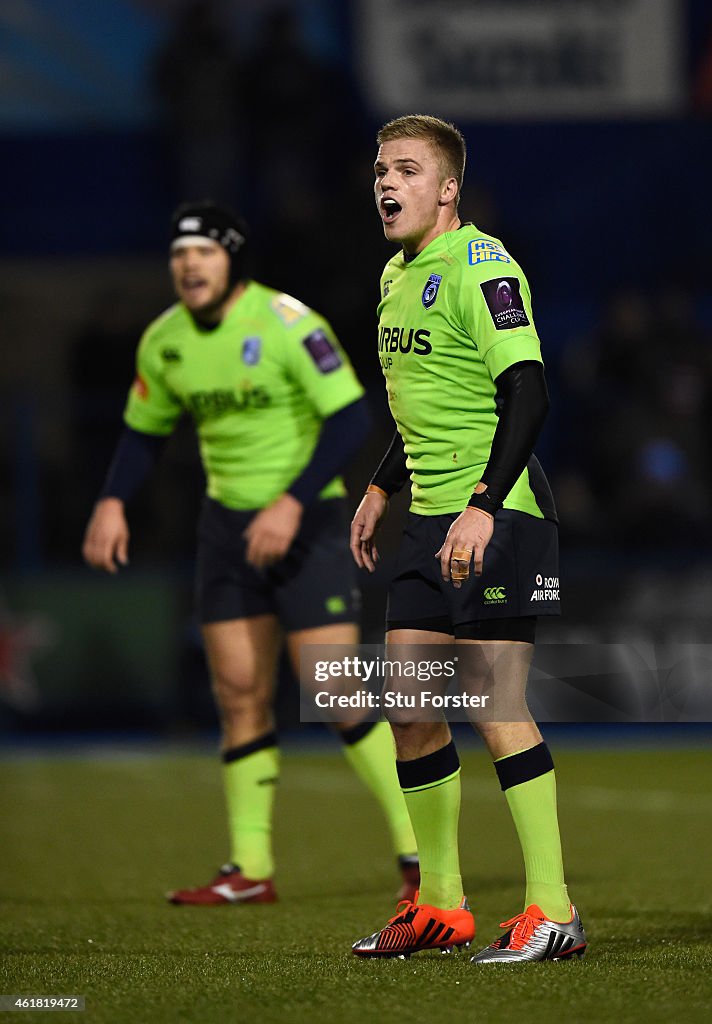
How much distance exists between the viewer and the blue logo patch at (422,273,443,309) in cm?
446

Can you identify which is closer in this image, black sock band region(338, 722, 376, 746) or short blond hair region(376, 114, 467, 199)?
short blond hair region(376, 114, 467, 199)

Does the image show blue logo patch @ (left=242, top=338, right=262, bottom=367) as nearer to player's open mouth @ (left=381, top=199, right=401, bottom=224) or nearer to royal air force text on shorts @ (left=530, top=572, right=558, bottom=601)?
player's open mouth @ (left=381, top=199, right=401, bottom=224)

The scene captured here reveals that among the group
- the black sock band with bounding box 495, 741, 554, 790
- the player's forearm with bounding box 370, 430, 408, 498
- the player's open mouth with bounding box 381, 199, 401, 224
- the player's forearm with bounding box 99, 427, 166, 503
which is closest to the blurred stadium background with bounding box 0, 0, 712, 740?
the player's forearm with bounding box 99, 427, 166, 503

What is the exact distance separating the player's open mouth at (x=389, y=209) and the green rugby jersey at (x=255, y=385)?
1637mm

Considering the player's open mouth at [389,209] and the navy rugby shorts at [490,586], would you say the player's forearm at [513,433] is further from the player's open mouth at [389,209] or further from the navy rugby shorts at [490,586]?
the player's open mouth at [389,209]

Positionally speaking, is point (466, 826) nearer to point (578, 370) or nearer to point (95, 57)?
point (578, 370)

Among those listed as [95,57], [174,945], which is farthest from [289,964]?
[95,57]

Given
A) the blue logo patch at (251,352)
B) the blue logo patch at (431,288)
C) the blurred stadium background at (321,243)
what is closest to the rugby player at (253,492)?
the blue logo patch at (251,352)

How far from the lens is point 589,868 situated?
21.7ft

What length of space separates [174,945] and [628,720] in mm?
7954

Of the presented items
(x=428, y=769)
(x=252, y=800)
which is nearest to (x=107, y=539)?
(x=252, y=800)

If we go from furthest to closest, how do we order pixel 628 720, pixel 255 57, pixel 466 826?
pixel 255 57 → pixel 628 720 → pixel 466 826

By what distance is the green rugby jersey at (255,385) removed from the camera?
6.16m

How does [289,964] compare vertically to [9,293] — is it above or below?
below
